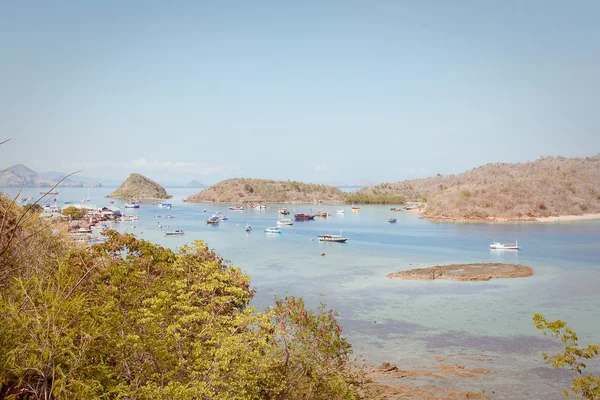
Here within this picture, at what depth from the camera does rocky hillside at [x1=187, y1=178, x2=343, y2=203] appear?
183875 millimetres

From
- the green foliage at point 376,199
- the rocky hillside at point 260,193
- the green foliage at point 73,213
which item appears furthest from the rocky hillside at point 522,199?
the green foliage at point 73,213

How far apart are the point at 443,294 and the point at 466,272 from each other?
9.49m

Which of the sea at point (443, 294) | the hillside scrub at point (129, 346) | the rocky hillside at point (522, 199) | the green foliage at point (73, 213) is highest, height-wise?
the rocky hillside at point (522, 199)

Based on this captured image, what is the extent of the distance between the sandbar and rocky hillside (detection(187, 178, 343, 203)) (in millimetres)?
134450

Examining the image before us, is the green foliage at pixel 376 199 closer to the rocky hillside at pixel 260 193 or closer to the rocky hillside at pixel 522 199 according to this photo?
the rocky hillside at pixel 260 193

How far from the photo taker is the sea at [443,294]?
23984 millimetres

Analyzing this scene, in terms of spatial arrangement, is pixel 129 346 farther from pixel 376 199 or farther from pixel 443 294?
pixel 376 199

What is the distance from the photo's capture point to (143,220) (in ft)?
346

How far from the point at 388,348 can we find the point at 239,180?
6824 inches

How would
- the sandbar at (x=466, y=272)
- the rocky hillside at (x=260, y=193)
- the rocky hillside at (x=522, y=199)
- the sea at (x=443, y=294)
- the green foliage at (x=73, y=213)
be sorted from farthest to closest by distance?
the rocky hillside at (x=260, y=193) → the rocky hillside at (x=522, y=199) → the green foliage at (x=73, y=213) → the sandbar at (x=466, y=272) → the sea at (x=443, y=294)

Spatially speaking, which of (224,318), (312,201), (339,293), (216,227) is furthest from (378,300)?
(312,201)

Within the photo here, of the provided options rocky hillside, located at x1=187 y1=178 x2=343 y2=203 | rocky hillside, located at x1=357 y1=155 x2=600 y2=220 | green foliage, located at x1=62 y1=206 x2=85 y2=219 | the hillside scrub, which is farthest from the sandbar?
rocky hillside, located at x1=187 y1=178 x2=343 y2=203

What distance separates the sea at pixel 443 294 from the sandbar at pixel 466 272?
1424 mm

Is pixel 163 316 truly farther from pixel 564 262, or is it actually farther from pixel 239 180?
pixel 239 180
